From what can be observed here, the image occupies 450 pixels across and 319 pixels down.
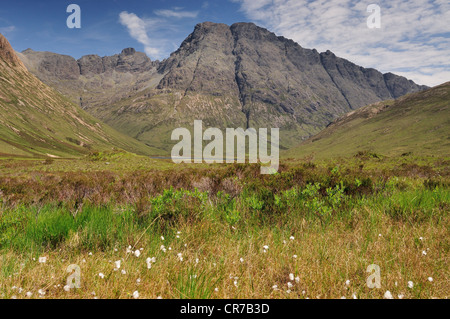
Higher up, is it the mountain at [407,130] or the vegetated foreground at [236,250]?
the mountain at [407,130]

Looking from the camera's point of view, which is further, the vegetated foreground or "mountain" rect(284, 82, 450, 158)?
"mountain" rect(284, 82, 450, 158)

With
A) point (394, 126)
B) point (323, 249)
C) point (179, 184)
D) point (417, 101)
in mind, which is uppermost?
point (417, 101)

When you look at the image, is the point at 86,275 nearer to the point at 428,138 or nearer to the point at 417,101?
the point at 428,138

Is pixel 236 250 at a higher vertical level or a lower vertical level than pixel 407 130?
lower

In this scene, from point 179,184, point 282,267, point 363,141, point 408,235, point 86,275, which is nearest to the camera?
point 86,275

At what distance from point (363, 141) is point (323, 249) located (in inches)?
6836

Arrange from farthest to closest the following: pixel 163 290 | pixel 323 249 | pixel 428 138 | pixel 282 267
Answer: pixel 428 138
pixel 323 249
pixel 282 267
pixel 163 290

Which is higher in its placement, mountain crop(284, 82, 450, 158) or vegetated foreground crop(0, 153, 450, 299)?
mountain crop(284, 82, 450, 158)

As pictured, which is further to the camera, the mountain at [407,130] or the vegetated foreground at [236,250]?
the mountain at [407,130]

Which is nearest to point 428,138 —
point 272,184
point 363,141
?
point 363,141

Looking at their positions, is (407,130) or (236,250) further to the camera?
(407,130)

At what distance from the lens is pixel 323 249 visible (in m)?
3.45

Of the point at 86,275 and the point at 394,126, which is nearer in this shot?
the point at 86,275
